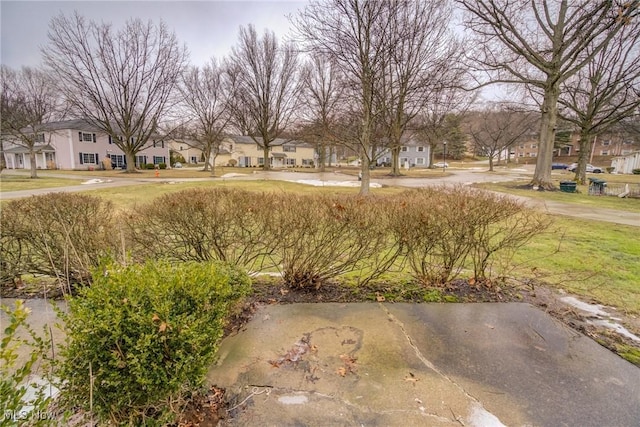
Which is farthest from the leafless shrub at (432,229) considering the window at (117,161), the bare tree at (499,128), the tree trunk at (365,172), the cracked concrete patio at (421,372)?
the window at (117,161)

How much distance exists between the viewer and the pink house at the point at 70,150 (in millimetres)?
36719

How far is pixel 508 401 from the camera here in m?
2.24

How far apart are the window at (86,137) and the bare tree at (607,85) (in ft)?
164

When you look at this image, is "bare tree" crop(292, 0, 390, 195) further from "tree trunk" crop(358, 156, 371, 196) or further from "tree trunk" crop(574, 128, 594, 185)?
"tree trunk" crop(574, 128, 594, 185)

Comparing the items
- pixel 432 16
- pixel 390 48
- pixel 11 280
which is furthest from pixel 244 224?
pixel 432 16

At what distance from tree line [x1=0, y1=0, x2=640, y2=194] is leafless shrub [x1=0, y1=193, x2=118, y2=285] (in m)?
9.27

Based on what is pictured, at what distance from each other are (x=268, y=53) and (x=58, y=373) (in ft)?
138

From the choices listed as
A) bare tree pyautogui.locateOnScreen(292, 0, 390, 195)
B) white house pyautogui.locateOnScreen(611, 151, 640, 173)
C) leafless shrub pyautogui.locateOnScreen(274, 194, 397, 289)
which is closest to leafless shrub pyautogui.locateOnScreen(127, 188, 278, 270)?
leafless shrub pyautogui.locateOnScreen(274, 194, 397, 289)

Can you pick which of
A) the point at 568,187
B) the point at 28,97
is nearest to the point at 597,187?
the point at 568,187

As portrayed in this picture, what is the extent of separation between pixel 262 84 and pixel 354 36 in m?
30.2

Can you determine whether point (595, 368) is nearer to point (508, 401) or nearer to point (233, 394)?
point (508, 401)

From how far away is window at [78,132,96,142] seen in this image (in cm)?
3767

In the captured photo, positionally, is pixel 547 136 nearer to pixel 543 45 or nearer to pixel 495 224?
pixel 543 45

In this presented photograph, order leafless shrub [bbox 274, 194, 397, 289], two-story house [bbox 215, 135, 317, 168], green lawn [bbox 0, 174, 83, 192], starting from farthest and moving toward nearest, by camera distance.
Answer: two-story house [bbox 215, 135, 317, 168] → green lawn [bbox 0, 174, 83, 192] → leafless shrub [bbox 274, 194, 397, 289]
